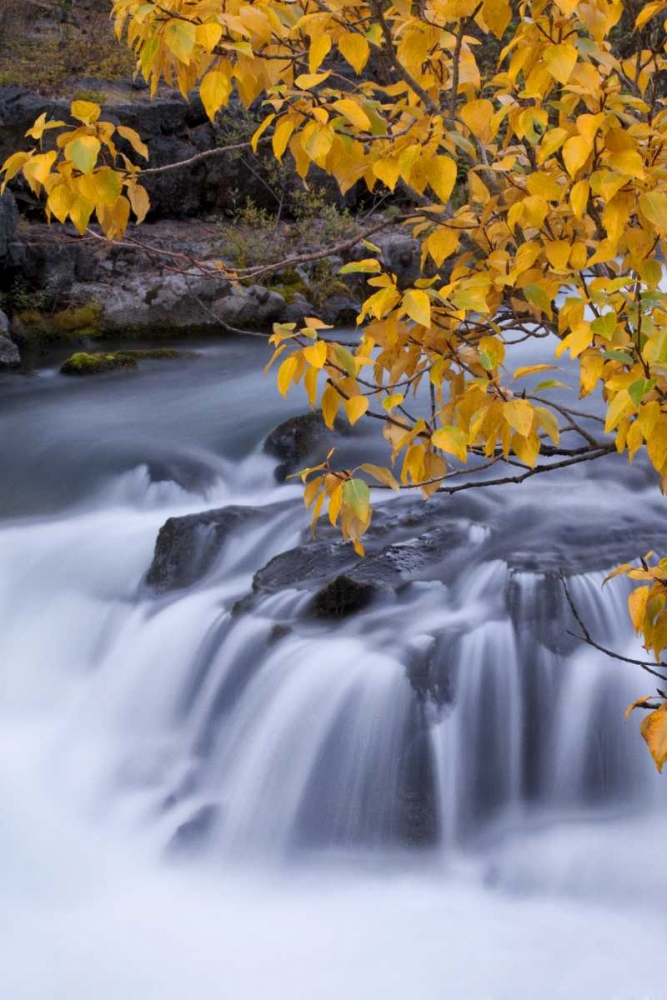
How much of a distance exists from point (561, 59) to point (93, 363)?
32.5 ft

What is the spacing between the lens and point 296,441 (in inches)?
325

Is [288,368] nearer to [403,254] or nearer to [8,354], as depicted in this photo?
[8,354]

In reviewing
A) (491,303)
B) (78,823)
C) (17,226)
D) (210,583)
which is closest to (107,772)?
(78,823)

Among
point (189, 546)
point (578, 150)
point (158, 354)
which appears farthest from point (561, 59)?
point (158, 354)

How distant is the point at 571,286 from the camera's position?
7.39 ft

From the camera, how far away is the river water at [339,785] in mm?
4094

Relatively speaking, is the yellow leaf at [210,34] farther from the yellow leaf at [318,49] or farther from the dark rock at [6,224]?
the dark rock at [6,224]

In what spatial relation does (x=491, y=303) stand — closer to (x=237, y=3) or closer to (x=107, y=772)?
(x=237, y=3)

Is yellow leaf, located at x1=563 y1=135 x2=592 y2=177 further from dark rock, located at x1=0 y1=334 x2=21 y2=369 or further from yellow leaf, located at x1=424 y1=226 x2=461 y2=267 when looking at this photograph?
dark rock, located at x1=0 y1=334 x2=21 y2=369

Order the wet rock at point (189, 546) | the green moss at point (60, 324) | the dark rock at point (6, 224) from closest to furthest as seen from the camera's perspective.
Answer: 1. the wet rock at point (189, 546)
2. the green moss at point (60, 324)
3. the dark rock at point (6, 224)

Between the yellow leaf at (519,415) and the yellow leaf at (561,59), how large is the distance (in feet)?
1.89

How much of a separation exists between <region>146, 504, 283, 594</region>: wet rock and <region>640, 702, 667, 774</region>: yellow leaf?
4.68 metres

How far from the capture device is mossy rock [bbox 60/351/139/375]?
36.5 feet

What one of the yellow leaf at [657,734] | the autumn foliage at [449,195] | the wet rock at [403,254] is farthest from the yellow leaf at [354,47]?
the wet rock at [403,254]
